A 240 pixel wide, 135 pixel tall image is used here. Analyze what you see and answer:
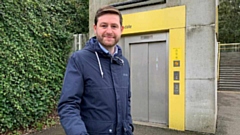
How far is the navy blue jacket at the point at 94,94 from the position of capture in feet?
4.69

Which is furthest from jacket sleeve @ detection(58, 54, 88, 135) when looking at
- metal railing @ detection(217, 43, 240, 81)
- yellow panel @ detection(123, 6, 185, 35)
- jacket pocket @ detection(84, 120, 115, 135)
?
metal railing @ detection(217, 43, 240, 81)

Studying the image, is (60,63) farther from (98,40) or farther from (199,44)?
(98,40)

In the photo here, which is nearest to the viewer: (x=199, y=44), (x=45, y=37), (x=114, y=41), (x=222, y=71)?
(x=114, y=41)

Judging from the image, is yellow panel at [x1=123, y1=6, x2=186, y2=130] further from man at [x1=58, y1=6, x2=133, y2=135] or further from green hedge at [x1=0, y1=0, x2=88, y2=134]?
man at [x1=58, y1=6, x2=133, y2=135]

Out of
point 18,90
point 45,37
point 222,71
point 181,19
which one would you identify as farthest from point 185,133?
point 222,71

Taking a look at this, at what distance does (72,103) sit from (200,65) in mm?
3626

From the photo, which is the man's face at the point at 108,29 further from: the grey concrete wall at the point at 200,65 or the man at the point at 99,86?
the grey concrete wall at the point at 200,65

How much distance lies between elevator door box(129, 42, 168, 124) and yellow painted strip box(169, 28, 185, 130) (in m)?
0.22

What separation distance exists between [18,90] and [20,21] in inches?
60.3

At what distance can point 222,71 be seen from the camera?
14.8 meters

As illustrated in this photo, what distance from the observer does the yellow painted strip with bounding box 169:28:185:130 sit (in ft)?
15.3

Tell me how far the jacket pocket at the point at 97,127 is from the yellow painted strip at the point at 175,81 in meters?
3.46

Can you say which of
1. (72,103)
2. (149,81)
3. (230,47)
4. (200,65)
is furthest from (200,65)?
(230,47)

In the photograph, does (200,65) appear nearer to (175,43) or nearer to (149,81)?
(175,43)
